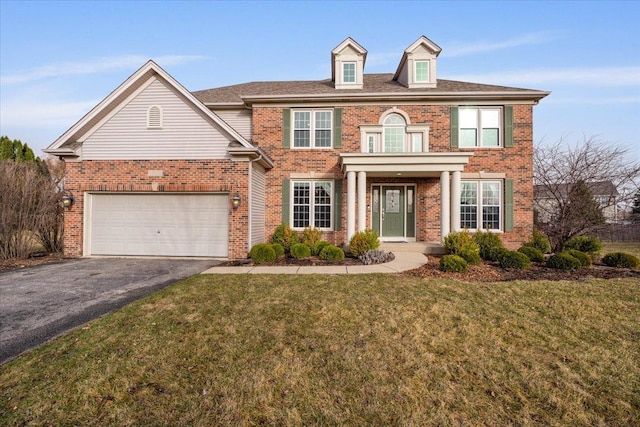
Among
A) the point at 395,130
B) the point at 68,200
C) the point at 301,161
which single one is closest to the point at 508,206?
the point at 395,130

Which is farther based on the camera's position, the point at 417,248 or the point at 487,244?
the point at 417,248

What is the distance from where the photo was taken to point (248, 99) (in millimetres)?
12594

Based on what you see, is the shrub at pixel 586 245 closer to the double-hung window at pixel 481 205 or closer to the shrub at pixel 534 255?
the shrub at pixel 534 255

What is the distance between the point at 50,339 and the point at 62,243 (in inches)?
371

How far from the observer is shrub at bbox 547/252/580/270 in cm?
848

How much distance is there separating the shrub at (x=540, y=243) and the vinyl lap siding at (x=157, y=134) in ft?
38.1

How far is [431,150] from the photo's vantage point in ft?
40.4

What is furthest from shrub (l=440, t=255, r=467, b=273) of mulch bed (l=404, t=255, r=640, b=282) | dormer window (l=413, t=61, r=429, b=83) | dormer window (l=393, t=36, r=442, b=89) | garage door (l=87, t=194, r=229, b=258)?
dormer window (l=413, t=61, r=429, b=83)

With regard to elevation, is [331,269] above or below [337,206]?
below

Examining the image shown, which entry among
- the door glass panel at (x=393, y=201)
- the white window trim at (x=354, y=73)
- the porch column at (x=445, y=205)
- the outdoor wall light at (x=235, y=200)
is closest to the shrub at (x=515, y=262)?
Answer: the porch column at (x=445, y=205)

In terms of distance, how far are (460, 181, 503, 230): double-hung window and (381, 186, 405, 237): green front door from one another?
7.89 ft

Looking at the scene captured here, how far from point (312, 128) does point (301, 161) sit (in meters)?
1.50

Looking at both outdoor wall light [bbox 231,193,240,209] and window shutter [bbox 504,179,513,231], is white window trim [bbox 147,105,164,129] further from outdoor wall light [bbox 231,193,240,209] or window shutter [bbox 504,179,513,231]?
window shutter [bbox 504,179,513,231]

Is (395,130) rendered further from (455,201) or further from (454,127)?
(455,201)
